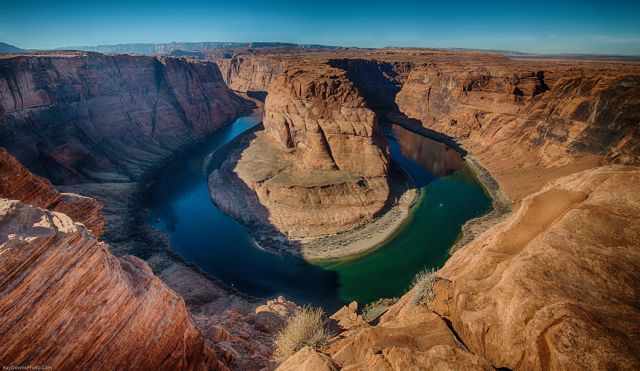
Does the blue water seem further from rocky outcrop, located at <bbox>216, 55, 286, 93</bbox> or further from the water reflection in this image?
rocky outcrop, located at <bbox>216, 55, 286, 93</bbox>

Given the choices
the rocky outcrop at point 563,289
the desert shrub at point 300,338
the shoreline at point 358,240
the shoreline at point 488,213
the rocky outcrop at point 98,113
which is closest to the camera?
the rocky outcrop at point 563,289

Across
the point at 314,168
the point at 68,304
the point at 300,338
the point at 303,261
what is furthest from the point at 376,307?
the point at 314,168

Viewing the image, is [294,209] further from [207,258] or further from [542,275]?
[542,275]

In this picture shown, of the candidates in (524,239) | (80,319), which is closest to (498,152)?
(524,239)

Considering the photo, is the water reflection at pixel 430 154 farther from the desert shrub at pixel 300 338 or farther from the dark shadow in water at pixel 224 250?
the desert shrub at pixel 300 338

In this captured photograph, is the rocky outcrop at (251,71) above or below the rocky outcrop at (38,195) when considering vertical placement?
above

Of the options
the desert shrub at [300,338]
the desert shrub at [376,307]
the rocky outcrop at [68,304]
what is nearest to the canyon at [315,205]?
the rocky outcrop at [68,304]

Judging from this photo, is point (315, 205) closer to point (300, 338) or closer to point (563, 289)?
point (300, 338)
